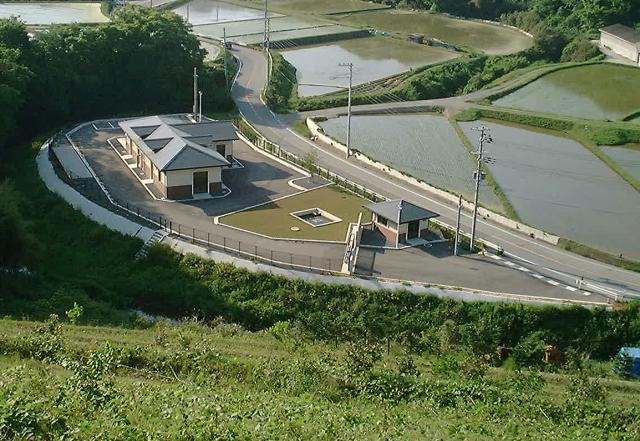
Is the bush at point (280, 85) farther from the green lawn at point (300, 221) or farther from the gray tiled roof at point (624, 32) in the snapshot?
the gray tiled roof at point (624, 32)

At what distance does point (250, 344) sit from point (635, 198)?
18677mm

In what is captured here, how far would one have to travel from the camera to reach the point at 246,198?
30.2 meters

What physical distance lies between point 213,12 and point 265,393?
6772cm

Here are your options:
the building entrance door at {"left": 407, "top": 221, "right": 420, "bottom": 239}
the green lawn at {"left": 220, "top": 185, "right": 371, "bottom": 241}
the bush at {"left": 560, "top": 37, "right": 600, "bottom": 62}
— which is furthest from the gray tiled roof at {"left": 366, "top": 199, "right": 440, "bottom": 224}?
the bush at {"left": 560, "top": 37, "right": 600, "bottom": 62}

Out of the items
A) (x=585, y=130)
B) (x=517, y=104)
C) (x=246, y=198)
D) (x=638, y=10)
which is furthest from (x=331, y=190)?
(x=638, y=10)

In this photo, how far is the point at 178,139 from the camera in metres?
30.9

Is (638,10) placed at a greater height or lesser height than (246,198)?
greater

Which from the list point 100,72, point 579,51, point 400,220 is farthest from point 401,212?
point 579,51

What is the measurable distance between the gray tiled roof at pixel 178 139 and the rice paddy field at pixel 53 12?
116ft

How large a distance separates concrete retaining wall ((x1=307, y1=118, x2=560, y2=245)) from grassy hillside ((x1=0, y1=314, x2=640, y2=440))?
7785 mm

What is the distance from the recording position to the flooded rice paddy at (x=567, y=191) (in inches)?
1102

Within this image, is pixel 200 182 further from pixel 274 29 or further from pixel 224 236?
pixel 274 29

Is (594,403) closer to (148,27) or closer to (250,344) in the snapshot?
(250,344)

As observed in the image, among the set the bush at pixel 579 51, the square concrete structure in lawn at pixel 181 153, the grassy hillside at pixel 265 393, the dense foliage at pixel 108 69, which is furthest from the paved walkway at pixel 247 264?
the bush at pixel 579 51
